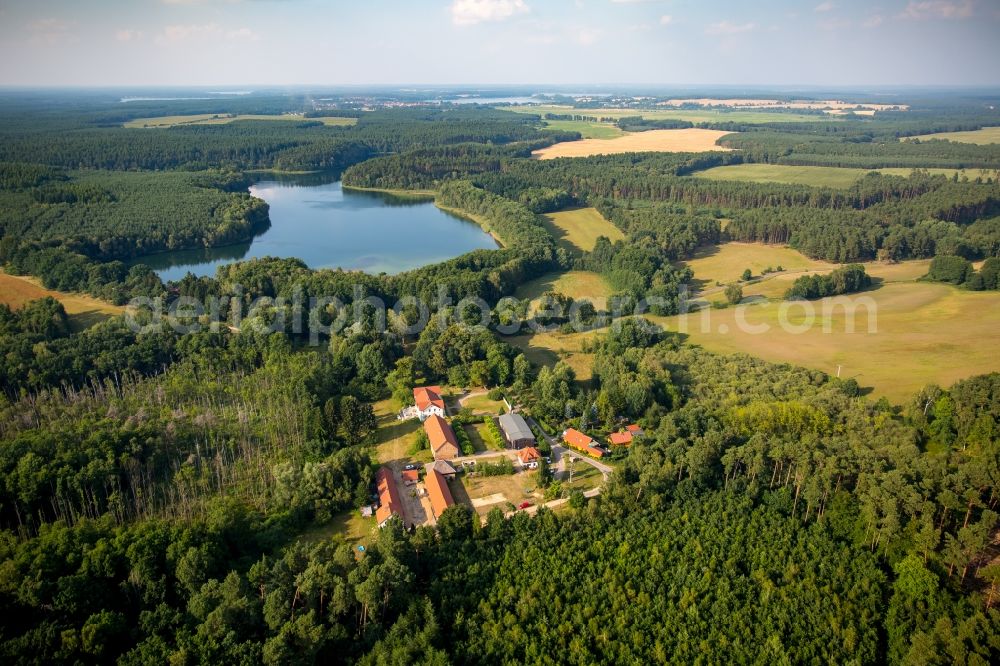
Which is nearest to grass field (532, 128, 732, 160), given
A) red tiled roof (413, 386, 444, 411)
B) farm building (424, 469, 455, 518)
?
red tiled roof (413, 386, 444, 411)

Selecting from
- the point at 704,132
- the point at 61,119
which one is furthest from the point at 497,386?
the point at 61,119

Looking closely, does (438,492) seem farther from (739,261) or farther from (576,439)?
(739,261)

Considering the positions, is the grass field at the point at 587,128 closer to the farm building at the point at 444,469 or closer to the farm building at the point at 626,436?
the farm building at the point at 626,436

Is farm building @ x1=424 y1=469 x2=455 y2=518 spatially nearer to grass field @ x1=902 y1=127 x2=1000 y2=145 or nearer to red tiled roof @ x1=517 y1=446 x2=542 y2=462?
red tiled roof @ x1=517 y1=446 x2=542 y2=462

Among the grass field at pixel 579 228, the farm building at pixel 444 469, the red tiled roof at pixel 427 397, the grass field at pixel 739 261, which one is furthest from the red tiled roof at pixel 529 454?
the grass field at pixel 579 228

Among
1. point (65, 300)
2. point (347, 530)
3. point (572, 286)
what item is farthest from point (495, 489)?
point (65, 300)

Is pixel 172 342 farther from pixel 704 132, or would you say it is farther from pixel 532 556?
pixel 704 132
